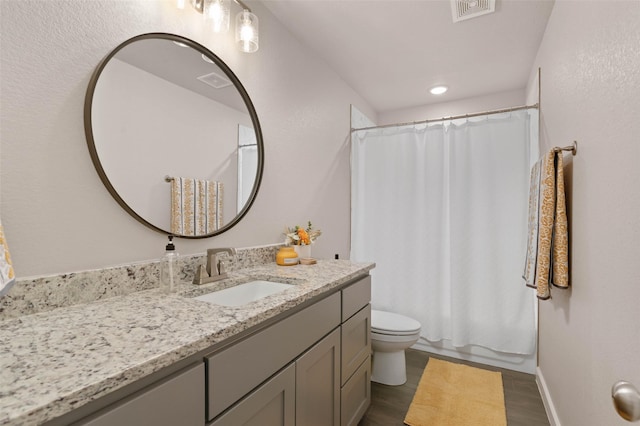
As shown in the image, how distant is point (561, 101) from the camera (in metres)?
1.60

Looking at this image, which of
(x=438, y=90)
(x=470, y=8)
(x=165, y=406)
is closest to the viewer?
(x=165, y=406)

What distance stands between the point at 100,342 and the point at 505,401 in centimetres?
230

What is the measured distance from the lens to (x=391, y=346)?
206 cm

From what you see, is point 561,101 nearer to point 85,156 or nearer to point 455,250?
point 455,250

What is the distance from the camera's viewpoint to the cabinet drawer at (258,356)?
30.1 inches

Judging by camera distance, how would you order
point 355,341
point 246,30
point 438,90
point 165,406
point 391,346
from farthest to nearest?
1. point 438,90
2. point 391,346
3. point 355,341
4. point 246,30
5. point 165,406

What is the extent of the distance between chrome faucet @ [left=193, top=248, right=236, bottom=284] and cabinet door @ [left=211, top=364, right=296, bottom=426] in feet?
1.63

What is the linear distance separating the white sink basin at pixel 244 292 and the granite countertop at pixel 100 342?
0.14 meters

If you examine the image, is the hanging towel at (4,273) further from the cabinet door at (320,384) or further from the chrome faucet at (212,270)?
the cabinet door at (320,384)

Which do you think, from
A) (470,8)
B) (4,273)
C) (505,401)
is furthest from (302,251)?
(470,8)

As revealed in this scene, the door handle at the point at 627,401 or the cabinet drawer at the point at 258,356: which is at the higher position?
the door handle at the point at 627,401

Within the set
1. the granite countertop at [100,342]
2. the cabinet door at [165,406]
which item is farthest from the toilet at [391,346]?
the cabinet door at [165,406]

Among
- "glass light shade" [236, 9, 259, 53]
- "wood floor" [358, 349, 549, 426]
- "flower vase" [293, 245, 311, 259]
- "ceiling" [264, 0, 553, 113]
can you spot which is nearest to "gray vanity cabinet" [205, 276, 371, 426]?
"wood floor" [358, 349, 549, 426]

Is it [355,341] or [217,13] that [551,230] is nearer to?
[355,341]
